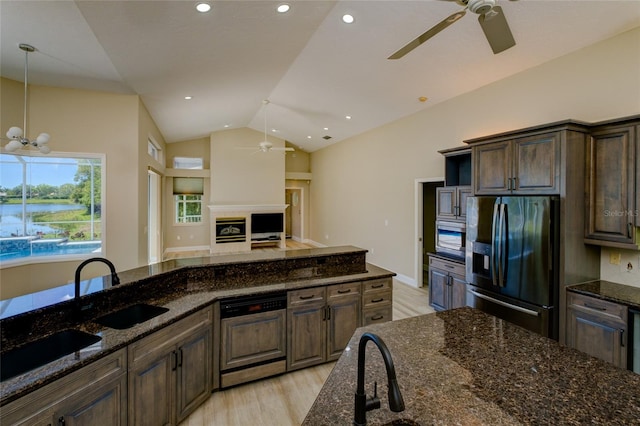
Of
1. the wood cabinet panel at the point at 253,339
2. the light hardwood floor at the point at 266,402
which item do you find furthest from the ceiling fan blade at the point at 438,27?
the light hardwood floor at the point at 266,402

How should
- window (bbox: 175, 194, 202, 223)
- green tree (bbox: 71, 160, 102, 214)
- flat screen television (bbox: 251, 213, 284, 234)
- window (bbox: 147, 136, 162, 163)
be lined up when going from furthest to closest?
flat screen television (bbox: 251, 213, 284, 234)
window (bbox: 175, 194, 202, 223)
window (bbox: 147, 136, 162, 163)
green tree (bbox: 71, 160, 102, 214)

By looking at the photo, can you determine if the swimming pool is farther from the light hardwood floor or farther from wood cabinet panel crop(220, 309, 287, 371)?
the light hardwood floor

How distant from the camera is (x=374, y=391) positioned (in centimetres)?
117

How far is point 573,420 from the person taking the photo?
3.35 ft

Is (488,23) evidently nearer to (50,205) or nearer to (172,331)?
(172,331)

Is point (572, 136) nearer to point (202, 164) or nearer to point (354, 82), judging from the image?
point (354, 82)

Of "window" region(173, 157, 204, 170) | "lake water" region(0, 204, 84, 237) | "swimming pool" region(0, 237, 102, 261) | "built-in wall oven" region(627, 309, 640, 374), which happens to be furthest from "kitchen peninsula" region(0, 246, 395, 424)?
"window" region(173, 157, 204, 170)

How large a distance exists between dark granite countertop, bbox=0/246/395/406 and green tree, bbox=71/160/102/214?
2724 mm

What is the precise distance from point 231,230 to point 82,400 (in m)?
8.40

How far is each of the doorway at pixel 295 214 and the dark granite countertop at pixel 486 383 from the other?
33.1 ft

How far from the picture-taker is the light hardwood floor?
7.44 feet

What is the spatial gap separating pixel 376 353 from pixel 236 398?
1687 mm

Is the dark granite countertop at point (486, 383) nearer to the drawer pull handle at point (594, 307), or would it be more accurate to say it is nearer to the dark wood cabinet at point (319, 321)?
the dark wood cabinet at point (319, 321)

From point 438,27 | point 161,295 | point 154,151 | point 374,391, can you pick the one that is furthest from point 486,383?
point 154,151
